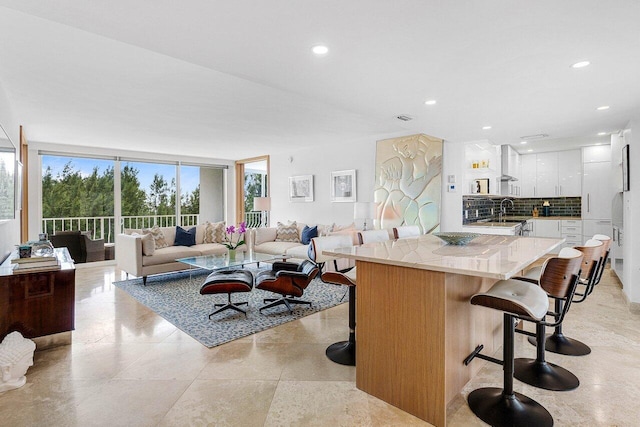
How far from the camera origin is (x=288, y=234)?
22.7ft

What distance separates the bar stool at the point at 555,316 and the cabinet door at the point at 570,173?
569 centimetres

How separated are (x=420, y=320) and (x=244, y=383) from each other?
1.29 m

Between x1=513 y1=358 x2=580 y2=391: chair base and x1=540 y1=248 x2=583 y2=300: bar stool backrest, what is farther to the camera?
x1=513 y1=358 x2=580 y2=391: chair base

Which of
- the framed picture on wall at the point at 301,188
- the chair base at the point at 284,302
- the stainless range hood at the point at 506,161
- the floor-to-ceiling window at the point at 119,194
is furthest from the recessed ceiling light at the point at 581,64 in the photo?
the floor-to-ceiling window at the point at 119,194

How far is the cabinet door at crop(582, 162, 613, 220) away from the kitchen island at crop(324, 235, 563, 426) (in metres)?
5.76

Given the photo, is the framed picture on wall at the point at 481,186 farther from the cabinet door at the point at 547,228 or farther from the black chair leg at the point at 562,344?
the black chair leg at the point at 562,344

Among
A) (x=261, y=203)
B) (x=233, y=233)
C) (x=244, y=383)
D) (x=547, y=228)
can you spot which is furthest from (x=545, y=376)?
(x=261, y=203)

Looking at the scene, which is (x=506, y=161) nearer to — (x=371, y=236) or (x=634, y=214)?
(x=634, y=214)

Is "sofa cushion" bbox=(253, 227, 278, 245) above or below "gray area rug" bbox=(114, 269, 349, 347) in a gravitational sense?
above

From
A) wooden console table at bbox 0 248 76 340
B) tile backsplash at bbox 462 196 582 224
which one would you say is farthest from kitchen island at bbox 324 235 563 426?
tile backsplash at bbox 462 196 582 224

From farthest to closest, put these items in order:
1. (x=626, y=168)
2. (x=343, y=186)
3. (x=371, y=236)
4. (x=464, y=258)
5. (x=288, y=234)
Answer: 1. (x=288, y=234)
2. (x=343, y=186)
3. (x=626, y=168)
4. (x=371, y=236)
5. (x=464, y=258)

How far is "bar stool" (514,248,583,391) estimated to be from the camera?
1.95 m

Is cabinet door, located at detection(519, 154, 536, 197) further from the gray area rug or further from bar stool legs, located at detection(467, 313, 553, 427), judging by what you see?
bar stool legs, located at detection(467, 313, 553, 427)

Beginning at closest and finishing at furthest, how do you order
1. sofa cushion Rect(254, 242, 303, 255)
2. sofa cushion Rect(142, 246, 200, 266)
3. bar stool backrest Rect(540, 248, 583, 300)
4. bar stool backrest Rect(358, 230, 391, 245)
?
bar stool backrest Rect(540, 248, 583, 300), bar stool backrest Rect(358, 230, 391, 245), sofa cushion Rect(142, 246, 200, 266), sofa cushion Rect(254, 242, 303, 255)
